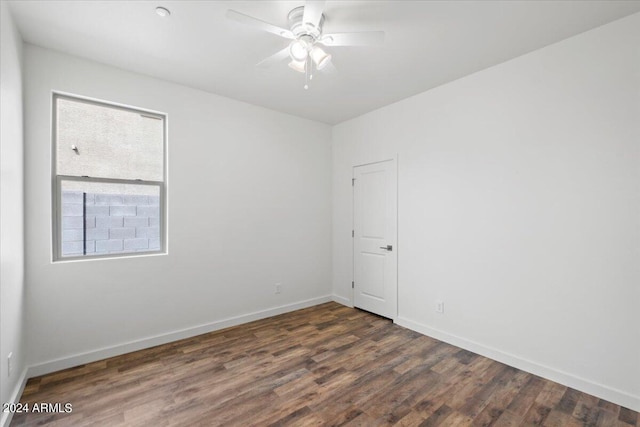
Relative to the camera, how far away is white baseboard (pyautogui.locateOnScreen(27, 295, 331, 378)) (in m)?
2.52

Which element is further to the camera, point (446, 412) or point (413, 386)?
point (413, 386)

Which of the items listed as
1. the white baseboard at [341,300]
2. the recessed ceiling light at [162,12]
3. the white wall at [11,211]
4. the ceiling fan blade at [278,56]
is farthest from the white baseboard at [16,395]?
the white baseboard at [341,300]

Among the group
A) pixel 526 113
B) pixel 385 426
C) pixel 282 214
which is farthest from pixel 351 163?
pixel 385 426

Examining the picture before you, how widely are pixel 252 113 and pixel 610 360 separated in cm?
431

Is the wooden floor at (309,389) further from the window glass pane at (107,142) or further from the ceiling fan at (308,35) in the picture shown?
the ceiling fan at (308,35)

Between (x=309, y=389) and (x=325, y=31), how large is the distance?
115 inches

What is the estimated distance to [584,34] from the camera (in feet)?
7.54

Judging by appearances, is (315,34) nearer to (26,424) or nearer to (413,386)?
(413,386)

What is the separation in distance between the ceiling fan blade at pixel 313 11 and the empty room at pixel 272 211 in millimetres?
24

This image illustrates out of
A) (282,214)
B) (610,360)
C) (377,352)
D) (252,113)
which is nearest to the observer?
(610,360)

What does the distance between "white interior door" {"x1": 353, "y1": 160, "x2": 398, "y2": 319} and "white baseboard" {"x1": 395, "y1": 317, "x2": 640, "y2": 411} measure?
25.1 inches

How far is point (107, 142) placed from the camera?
285 cm

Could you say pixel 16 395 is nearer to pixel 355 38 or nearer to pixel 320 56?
pixel 320 56

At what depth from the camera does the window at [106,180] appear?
2654 millimetres
